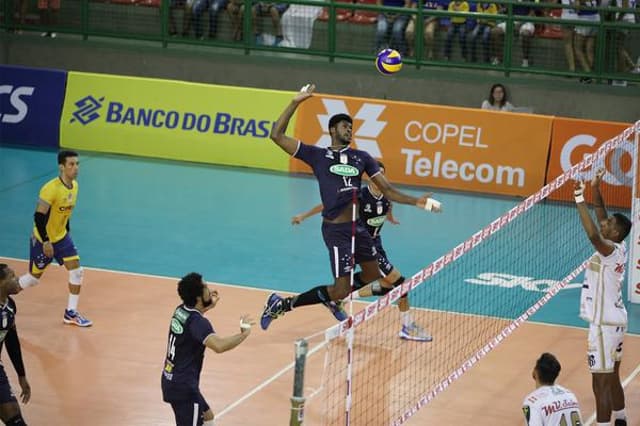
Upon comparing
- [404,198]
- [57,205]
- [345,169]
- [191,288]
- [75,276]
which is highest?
[345,169]

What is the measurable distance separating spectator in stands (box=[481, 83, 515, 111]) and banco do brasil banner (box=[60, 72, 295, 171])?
Result: 393 cm

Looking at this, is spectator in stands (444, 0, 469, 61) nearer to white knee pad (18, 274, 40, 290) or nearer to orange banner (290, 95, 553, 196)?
orange banner (290, 95, 553, 196)

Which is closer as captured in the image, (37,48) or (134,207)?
(134,207)

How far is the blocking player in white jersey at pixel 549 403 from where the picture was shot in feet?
32.7

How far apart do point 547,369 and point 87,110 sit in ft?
55.2

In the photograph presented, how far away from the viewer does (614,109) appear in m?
24.1

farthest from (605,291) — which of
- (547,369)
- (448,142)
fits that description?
(448,142)

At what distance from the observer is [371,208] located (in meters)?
14.7

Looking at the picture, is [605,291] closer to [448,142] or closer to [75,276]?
[75,276]

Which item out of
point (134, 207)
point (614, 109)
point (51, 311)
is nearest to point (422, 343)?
point (51, 311)

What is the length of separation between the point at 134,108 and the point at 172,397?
15111 millimetres

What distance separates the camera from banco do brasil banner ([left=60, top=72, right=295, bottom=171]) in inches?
948

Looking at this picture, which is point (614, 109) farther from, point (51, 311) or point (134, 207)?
point (51, 311)

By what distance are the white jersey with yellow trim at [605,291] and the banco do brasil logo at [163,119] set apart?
12.6 m
